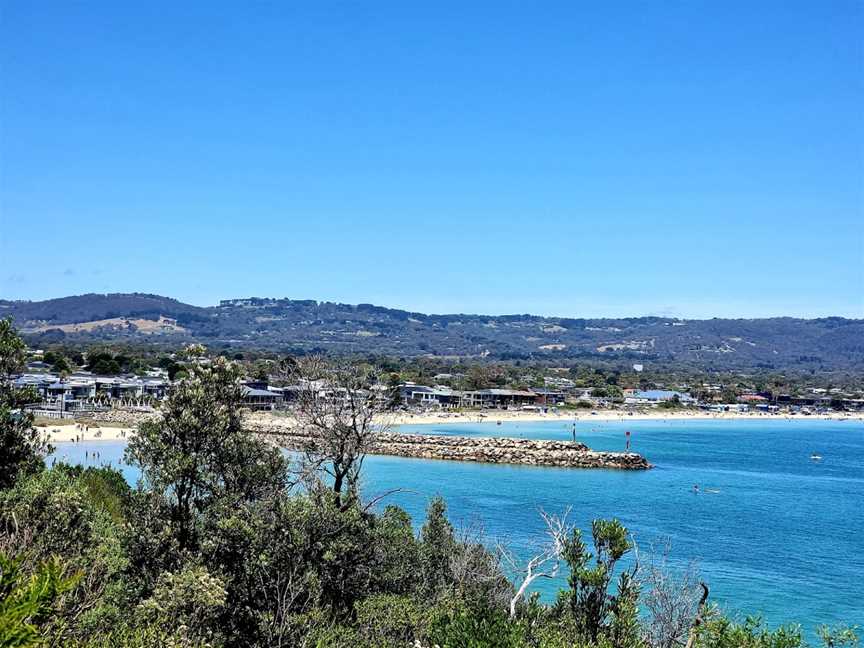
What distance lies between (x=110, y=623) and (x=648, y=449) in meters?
75.4

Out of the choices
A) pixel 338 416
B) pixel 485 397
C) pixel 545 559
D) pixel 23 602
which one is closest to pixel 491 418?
pixel 485 397

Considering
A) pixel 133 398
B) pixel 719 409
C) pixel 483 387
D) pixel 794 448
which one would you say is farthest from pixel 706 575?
pixel 719 409

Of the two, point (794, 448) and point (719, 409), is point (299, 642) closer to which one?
point (794, 448)

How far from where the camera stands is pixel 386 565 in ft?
53.9

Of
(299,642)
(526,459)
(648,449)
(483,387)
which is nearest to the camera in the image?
(299,642)

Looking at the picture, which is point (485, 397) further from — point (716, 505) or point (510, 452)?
point (716, 505)

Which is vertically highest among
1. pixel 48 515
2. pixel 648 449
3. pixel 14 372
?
pixel 14 372

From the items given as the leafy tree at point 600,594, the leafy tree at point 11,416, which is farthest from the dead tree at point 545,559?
the leafy tree at point 11,416

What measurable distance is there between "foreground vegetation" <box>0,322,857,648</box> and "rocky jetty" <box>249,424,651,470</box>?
4893cm

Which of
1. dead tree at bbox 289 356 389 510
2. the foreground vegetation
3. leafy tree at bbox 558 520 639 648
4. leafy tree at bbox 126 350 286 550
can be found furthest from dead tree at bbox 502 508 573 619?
leafy tree at bbox 126 350 286 550

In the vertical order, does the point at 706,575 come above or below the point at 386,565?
below

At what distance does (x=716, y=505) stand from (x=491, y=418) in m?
60.4

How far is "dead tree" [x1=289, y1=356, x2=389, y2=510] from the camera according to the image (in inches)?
617

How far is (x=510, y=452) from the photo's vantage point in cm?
6856
